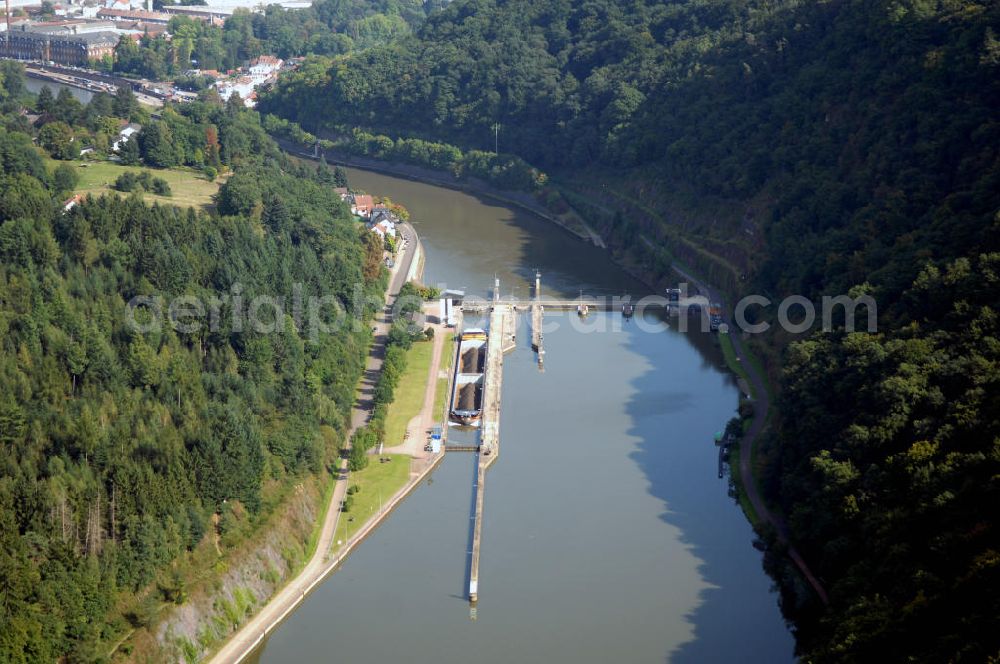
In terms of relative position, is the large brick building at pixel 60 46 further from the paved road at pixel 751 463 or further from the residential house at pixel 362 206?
the paved road at pixel 751 463

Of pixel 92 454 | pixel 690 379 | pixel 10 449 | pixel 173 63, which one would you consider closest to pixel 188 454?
pixel 92 454

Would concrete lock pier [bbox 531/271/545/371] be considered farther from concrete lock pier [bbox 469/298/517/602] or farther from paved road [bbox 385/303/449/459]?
paved road [bbox 385/303/449/459]

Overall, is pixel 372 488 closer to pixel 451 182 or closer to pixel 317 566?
pixel 317 566

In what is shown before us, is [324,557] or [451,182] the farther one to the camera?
[451,182]

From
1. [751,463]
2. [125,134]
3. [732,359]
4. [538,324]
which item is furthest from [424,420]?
[125,134]

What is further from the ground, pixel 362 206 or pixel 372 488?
pixel 362 206

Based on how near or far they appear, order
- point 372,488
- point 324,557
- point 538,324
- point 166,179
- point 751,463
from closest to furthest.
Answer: point 324,557
point 372,488
point 751,463
point 538,324
point 166,179

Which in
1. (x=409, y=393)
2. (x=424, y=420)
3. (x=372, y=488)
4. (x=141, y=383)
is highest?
(x=141, y=383)

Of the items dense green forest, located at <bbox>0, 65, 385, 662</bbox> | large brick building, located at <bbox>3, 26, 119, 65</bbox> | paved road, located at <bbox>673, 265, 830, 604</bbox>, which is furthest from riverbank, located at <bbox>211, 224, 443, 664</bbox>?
large brick building, located at <bbox>3, 26, 119, 65</bbox>
